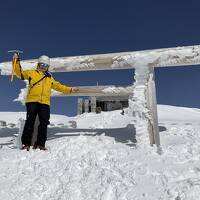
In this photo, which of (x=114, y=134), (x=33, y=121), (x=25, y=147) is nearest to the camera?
(x=25, y=147)

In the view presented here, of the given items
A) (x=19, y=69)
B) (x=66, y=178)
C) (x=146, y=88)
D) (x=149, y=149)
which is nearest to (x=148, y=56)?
(x=146, y=88)

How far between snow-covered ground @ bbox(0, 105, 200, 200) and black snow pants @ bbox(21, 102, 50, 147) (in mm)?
253

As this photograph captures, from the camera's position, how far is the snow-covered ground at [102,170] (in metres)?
3.69

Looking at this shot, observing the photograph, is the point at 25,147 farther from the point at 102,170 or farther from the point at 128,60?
the point at 128,60

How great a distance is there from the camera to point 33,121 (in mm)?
5961

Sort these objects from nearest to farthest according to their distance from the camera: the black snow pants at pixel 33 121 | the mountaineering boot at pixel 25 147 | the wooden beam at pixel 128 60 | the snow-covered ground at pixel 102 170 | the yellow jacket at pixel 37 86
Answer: the snow-covered ground at pixel 102 170 < the mountaineering boot at pixel 25 147 < the black snow pants at pixel 33 121 < the yellow jacket at pixel 37 86 < the wooden beam at pixel 128 60

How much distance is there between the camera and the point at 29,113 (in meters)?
5.93

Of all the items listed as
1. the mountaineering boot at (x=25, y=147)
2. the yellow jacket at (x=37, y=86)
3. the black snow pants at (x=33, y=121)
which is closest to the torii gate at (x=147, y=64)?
the yellow jacket at (x=37, y=86)

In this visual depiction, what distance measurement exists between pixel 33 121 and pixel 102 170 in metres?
2.06

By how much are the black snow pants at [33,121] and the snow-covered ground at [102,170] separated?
0.83 feet

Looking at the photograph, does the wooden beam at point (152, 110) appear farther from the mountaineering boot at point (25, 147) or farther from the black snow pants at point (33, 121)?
the mountaineering boot at point (25, 147)

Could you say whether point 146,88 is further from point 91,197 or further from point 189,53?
point 91,197

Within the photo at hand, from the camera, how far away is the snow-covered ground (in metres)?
3.69

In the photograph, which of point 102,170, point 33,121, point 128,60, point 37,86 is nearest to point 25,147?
point 33,121
